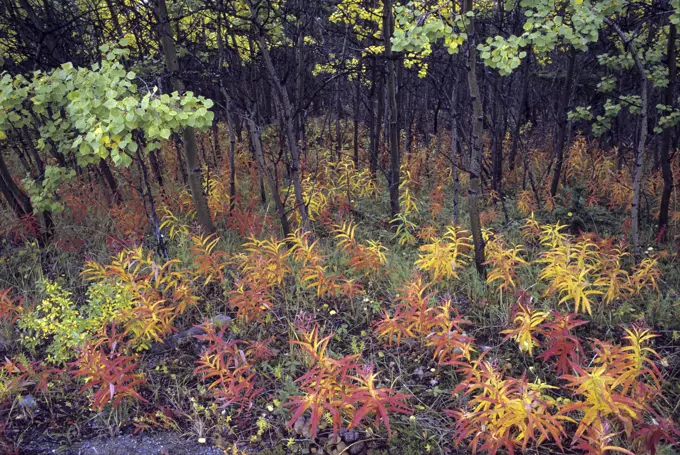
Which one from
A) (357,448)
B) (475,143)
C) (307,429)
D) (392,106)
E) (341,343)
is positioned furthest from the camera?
(392,106)

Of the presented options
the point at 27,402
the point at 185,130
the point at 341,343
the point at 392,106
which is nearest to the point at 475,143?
the point at 392,106

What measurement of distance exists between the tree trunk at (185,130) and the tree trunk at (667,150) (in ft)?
16.4

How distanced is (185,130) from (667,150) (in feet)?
17.6

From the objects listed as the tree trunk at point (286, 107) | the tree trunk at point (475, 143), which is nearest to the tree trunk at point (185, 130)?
the tree trunk at point (286, 107)

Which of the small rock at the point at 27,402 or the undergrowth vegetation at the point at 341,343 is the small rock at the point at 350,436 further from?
the small rock at the point at 27,402

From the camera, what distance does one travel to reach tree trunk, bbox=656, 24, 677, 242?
4699 millimetres

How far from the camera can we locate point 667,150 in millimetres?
5203

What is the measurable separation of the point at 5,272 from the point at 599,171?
27.6ft

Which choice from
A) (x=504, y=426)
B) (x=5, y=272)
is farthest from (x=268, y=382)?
(x=5, y=272)

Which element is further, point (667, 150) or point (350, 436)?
point (667, 150)

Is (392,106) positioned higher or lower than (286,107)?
lower

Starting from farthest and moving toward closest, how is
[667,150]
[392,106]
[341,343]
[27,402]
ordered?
[392,106] < [667,150] < [341,343] < [27,402]

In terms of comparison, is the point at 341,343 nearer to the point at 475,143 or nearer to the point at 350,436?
the point at 350,436

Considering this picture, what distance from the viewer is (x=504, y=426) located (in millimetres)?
2396
